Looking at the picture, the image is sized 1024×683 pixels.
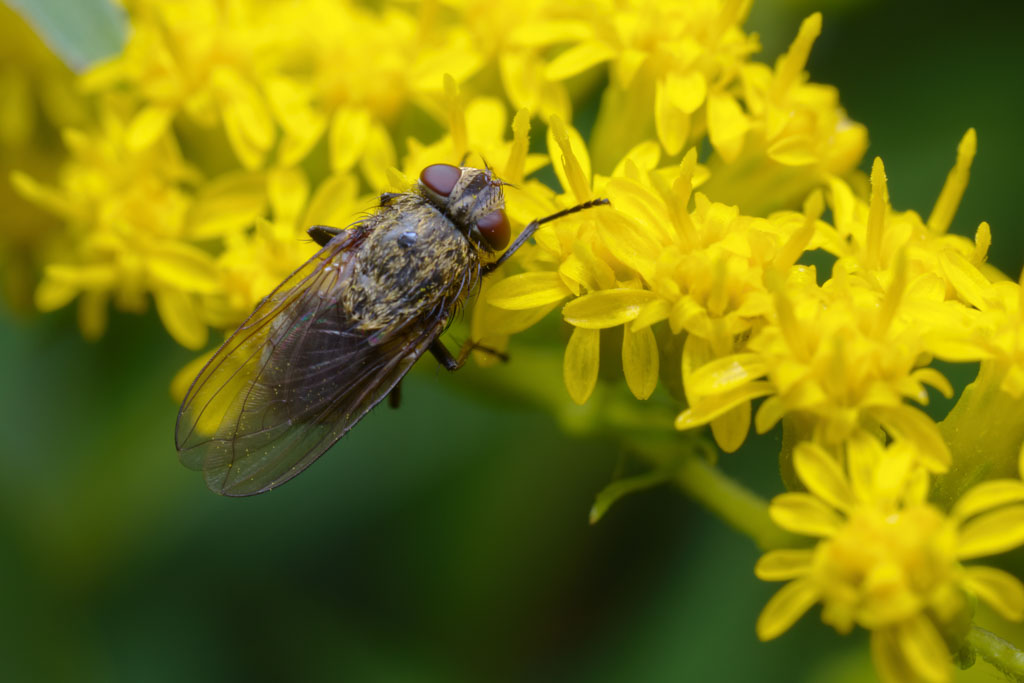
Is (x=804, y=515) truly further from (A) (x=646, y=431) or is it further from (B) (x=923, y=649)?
(A) (x=646, y=431)

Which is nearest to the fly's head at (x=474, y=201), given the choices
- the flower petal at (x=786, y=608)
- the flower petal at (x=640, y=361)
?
the flower petal at (x=640, y=361)

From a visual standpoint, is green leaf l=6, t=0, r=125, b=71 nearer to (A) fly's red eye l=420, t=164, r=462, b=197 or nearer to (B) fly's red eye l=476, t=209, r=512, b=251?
(A) fly's red eye l=420, t=164, r=462, b=197

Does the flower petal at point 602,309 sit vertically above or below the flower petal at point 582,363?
above

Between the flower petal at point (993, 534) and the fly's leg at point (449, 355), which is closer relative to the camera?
the flower petal at point (993, 534)

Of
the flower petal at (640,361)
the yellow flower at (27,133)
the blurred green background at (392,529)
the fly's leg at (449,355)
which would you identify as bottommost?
the blurred green background at (392,529)

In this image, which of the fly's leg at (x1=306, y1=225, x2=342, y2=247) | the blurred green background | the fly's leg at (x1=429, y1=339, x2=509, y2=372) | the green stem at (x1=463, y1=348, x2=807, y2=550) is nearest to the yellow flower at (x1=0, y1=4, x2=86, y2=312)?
the blurred green background

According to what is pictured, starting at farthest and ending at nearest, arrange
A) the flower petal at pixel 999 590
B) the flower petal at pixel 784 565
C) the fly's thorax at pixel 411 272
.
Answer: the fly's thorax at pixel 411 272 → the flower petal at pixel 784 565 → the flower petal at pixel 999 590

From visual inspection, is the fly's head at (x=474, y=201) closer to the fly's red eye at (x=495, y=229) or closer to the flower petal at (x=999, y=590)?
the fly's red eye at (x=495, y=229)

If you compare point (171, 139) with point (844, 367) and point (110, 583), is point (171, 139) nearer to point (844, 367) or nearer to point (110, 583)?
point (110, 583)
